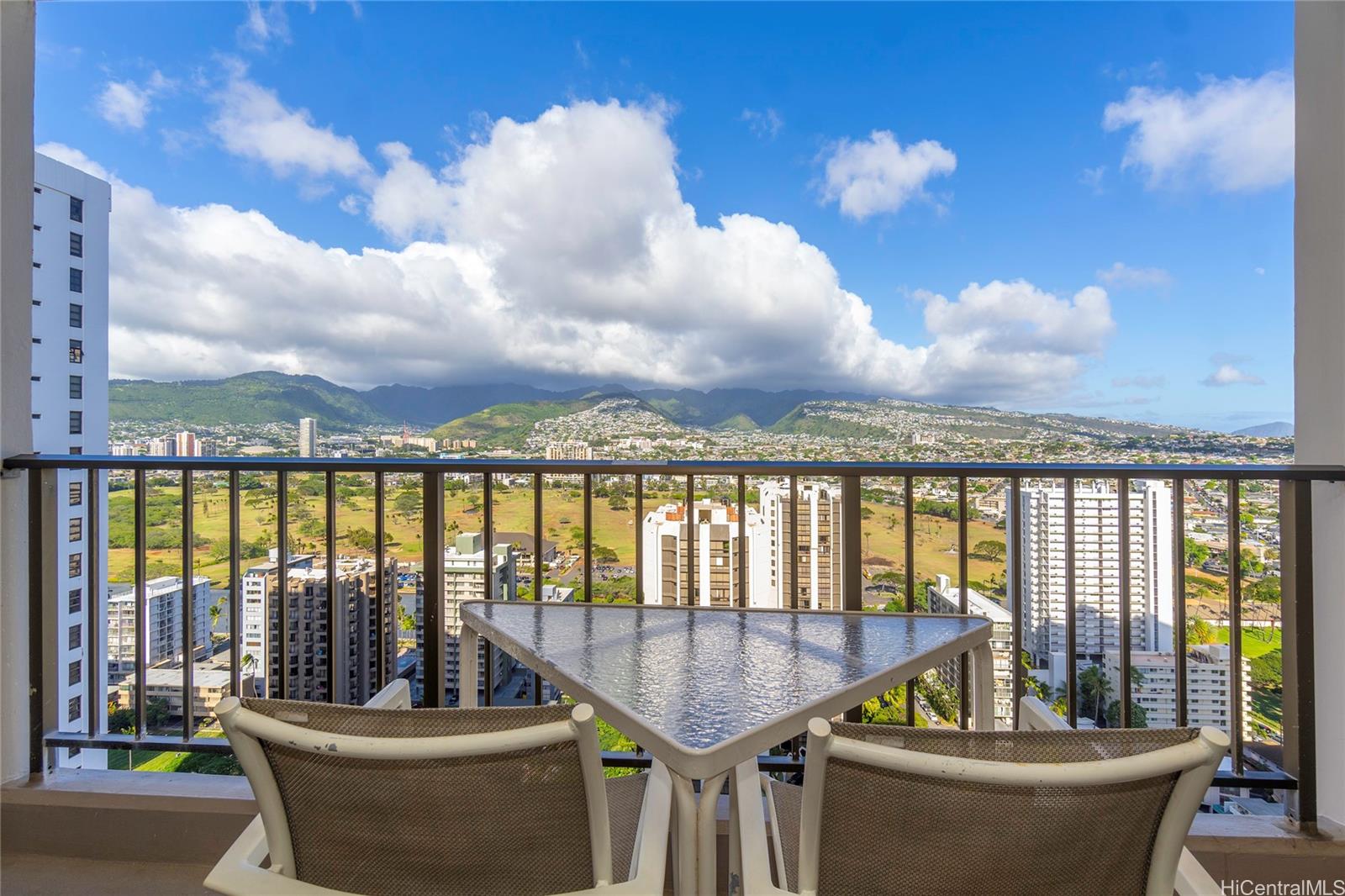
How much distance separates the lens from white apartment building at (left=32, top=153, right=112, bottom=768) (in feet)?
6.91

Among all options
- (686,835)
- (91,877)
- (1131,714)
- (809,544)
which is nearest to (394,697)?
(686,835)

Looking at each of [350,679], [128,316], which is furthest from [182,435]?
[128,316]

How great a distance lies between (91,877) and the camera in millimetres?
1869

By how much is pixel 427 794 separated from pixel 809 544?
63.0 inches

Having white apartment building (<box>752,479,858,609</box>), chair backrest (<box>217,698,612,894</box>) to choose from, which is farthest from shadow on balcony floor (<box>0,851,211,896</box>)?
white apartment building (<box>752,479,858,609</box>)

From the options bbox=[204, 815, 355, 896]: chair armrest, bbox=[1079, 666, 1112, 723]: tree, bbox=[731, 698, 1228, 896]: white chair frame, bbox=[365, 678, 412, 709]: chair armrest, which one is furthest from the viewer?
bbox=[1079, 666, 1112, 723]: tree

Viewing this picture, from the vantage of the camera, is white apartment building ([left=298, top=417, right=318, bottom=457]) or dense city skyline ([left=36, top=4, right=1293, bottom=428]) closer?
white apartment building ([left=298, top=417, right=318, bottom=457])

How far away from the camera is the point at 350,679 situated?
2.17 metres

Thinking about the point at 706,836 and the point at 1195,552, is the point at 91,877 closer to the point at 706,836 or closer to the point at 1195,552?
the point at 706,836

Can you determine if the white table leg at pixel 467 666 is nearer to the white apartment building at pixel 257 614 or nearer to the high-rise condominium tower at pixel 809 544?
the high-rise condominium tower at pixel 809 544

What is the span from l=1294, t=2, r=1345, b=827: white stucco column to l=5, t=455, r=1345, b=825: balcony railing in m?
0.07

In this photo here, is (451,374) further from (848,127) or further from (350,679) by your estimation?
(848,127)

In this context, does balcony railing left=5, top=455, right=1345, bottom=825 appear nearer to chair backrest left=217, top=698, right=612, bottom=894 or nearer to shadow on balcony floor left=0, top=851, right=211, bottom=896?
shadow on balcony floor left=0, top=851, right=211, bottom=896

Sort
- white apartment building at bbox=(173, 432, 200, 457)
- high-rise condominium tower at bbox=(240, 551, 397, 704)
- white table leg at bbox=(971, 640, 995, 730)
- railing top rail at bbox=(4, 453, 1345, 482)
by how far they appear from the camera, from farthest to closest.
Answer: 1. white apartment building at bbox=(173, 432, 200, 457)
2. high-rise condominium tower at bbox=(240, 551, 397, 704)
3. railing top rail at bbox=(4, 453, 1345, 482)
4. white table leg at bbox=(971, 640, 995, 730)
